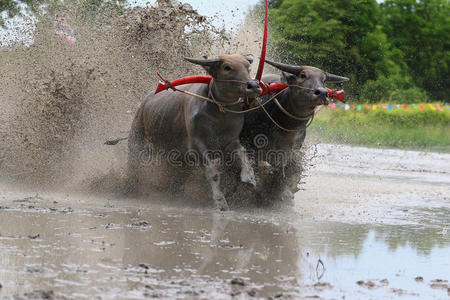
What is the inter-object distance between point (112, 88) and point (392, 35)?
46108 millimetres

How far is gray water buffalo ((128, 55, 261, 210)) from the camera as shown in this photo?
8031mm

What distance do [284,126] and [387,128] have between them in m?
20.6

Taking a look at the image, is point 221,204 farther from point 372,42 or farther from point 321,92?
point 372,42

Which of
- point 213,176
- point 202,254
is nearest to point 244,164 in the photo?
point 213,176

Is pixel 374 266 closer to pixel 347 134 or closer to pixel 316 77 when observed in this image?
pixel 316 77

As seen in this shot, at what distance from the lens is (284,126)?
8.66 metres

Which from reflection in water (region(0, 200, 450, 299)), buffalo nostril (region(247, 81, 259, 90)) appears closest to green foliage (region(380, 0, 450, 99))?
buffalo nostril (region(247, 81, 259, 90))

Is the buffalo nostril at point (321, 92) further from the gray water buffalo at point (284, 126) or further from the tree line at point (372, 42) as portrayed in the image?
the tree line at point (372, 42)

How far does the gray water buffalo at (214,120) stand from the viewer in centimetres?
803

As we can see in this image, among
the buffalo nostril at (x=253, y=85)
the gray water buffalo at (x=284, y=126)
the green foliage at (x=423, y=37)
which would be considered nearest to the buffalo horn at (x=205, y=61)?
the buffalo nostril at (x=253, y=85)

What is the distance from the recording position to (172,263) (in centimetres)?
541

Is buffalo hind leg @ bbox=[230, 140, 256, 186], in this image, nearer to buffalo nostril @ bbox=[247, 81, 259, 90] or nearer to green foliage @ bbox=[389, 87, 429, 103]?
buffalo nostril @ bbox=[247, 81, 259, 90]

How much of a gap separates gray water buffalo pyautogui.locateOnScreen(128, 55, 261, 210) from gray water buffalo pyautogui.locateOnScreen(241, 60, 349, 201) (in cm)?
52

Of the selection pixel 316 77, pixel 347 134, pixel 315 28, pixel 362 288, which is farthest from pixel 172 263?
pixel 315 28
